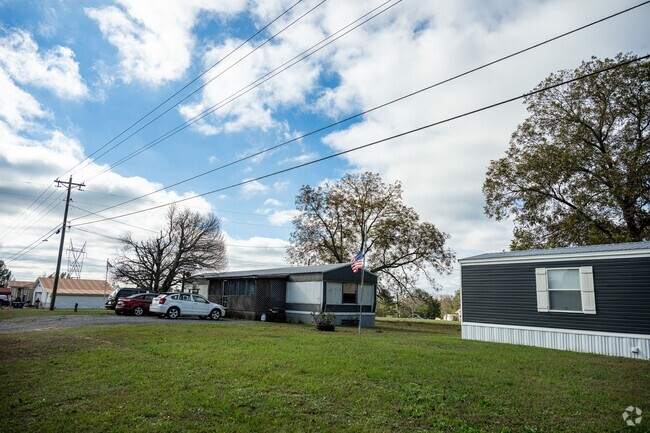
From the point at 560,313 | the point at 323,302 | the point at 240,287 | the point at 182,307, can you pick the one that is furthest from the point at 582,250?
the point at 240,287

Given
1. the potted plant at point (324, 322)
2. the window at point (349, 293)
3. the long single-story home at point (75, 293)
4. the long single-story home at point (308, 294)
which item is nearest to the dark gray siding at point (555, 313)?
the potted plant at point (324, 322)

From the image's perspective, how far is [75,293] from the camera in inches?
2494

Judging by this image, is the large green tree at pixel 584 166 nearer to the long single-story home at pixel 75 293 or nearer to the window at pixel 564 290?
the window at pixel 564 290

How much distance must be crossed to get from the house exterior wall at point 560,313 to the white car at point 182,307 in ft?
48.2

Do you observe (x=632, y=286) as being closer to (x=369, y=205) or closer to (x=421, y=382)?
(x=421, y=382)

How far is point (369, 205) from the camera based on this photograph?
1431 inches

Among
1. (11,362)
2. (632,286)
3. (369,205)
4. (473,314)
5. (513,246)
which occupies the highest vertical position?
(369,205)

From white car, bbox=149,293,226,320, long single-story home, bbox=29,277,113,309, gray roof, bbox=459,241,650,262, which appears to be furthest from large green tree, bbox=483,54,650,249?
long single-story home, bbox=29,277,113,309

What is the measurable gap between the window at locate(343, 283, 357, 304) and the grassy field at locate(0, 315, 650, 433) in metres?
14.2

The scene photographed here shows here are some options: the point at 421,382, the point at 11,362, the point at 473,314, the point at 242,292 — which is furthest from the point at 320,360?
the point at 242,292

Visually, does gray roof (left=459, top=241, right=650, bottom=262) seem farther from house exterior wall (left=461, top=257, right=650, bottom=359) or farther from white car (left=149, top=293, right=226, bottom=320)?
white car (left=149, top=293, right=226, bottom=320)

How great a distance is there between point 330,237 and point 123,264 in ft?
78.1

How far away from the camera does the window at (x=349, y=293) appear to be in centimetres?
2558

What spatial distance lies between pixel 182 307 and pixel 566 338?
18.9 m
